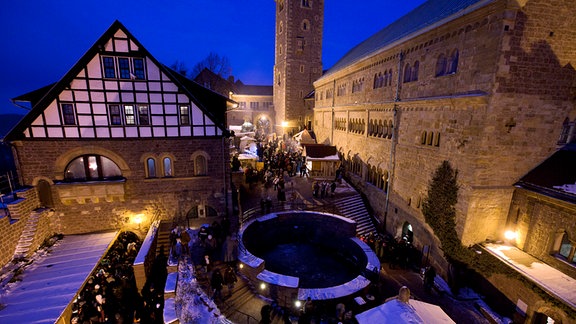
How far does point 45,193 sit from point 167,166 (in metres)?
6.63

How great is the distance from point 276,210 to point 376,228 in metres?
7.92

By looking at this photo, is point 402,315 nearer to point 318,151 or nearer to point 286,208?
point 286,208

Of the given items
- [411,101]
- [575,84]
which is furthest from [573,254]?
[411,101]

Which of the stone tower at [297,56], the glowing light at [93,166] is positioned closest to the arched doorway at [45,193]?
the glowing light at [93,166]

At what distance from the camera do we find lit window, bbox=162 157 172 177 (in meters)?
16.3

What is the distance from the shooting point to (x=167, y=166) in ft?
53.9

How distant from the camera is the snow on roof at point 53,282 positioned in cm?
920

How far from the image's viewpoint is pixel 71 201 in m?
15.1

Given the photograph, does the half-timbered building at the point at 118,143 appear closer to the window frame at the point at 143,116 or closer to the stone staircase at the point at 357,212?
the window frame at the point at 143,116

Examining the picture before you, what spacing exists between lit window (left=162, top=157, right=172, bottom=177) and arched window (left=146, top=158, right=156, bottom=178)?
2.06 ft

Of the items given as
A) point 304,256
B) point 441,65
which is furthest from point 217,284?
point 441,65

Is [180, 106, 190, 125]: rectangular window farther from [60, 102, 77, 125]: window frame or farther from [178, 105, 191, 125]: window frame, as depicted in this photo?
[60, 102, 77, 125]: window frame

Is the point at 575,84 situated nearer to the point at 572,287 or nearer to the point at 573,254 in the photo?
the point at 573,254

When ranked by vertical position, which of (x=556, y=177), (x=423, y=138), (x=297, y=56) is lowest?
(x=556, y=177)
